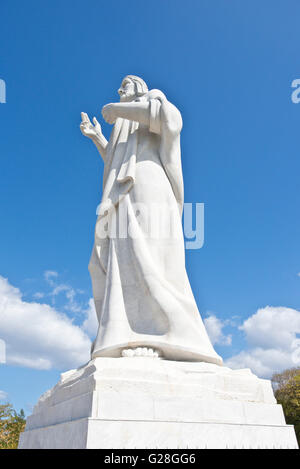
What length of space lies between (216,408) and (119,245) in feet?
9.54

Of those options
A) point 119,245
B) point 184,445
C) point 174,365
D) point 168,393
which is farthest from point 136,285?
point 184,445

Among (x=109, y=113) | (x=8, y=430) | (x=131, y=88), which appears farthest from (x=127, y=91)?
(x=8, y=430)

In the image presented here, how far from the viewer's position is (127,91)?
7.96 metres

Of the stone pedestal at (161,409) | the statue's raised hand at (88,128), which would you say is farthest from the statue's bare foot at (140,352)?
the statue's raised hand at (88,128)

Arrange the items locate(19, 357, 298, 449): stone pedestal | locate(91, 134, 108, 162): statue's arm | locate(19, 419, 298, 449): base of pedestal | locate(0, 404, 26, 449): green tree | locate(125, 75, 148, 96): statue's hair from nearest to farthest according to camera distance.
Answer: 1. locate(19, 419, 298, 449): base of pedestal
2. locate(19, 357, 298, 449): stone pedestal
3. locate(125, 75, 148, 96): statue's hair
4. locate(91, 134, 108, 162): statue's arm
5. locate(0, 404, 26, 449): green tree

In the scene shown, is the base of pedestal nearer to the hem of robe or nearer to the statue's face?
the hem of robe

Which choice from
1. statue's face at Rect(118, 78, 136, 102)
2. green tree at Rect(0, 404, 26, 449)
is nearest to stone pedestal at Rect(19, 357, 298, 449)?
statue's face at Rect(118, 78, 136, 102)

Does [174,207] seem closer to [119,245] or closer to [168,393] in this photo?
[119,245]

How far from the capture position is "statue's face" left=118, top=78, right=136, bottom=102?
7918 millimetres

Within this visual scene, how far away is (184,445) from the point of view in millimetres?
4023

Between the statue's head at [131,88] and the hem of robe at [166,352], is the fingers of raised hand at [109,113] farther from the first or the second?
the hem of robe at [166,352]

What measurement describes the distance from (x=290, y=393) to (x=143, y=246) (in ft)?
112

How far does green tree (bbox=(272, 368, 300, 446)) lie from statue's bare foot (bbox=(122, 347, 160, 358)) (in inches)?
1214

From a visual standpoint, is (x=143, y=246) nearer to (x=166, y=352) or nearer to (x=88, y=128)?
(x=166, y=352)
